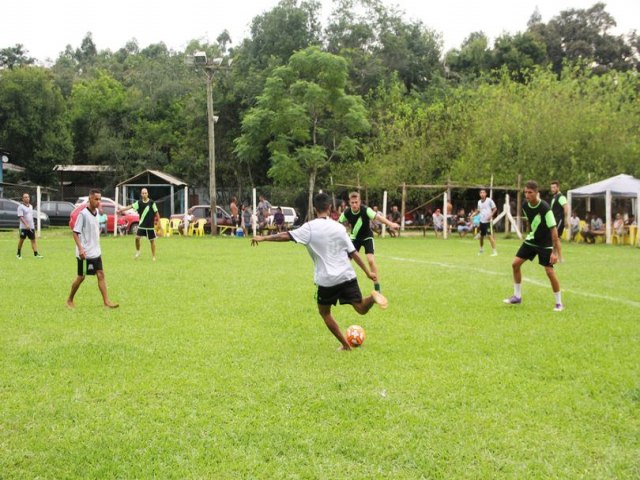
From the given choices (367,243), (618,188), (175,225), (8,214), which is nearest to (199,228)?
(175,225)

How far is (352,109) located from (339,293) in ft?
102

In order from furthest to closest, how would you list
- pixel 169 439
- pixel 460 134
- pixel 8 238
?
pixel 460 134, pixel 8 238, pixel 169 439

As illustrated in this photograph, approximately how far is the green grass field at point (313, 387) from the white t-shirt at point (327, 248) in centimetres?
83

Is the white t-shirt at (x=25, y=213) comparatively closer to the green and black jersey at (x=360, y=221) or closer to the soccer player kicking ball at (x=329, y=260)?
the green and black jersey at (x=360, y=221)

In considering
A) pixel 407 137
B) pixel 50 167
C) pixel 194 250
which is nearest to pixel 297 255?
pixel 194 250

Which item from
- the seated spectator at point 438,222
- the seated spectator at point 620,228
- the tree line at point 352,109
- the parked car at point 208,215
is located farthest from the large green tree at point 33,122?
the seated spectator at point 620,228

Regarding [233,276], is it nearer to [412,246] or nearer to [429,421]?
[429,421]

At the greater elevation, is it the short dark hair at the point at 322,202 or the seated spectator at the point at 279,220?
the short dark hair at the point at 322,202

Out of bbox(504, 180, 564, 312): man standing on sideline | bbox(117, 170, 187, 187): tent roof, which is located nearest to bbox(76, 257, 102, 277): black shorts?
bbox(504, 180, 564, 312): man standing on sideline

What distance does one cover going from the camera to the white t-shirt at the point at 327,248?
745cm

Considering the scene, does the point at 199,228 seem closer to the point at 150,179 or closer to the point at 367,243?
the point at 150,179

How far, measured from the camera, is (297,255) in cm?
2081

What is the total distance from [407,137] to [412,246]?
15379 mm

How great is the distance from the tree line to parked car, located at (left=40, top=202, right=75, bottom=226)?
10193mm
